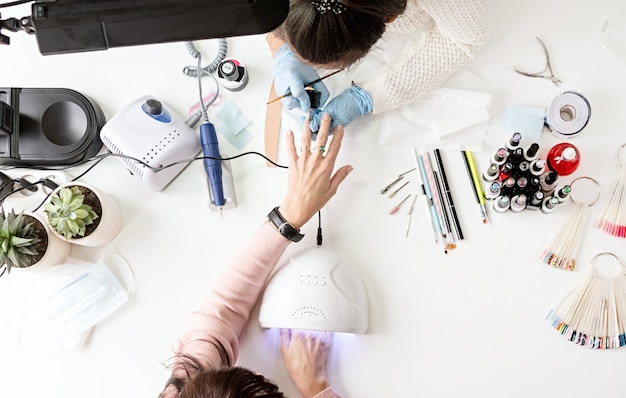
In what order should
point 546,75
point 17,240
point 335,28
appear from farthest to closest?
point 546,75, point 17,240, point 335,28

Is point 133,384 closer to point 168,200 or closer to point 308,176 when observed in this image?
point 168,200

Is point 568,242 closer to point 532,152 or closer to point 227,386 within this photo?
point 532,152

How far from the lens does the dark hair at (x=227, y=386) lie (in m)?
0.62

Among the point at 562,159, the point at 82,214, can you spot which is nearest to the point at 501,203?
the point at 562,159

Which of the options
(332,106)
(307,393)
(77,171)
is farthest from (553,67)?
(77,171)

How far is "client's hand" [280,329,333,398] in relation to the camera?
829mm

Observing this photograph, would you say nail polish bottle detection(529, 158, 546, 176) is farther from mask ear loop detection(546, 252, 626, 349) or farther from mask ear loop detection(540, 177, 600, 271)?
mask ear loop detection(546, 252, 626, 349)

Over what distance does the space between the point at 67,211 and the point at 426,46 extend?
68cm

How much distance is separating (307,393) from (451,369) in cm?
25

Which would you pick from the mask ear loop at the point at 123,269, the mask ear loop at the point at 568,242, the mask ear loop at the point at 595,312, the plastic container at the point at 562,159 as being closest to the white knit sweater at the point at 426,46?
the plastic container at the point at 562,159

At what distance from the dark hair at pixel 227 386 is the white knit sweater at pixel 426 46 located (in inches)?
20.3

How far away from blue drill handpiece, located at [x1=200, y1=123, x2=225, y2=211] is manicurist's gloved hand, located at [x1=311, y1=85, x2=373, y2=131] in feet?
A: 0.60

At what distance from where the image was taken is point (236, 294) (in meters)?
0.85

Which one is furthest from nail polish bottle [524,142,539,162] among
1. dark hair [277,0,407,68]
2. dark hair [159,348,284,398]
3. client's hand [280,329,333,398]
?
dark hair [159,348,284,398]
